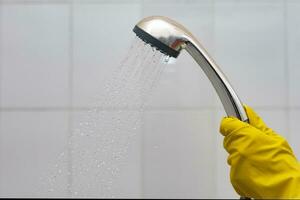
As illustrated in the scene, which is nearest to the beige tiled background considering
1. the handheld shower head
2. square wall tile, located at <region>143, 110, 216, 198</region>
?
square wall tile, located at <region>143, 110, 216, 198</region>

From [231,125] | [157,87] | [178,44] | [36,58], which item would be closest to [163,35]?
[178,44]

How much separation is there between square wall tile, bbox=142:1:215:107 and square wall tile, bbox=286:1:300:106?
0.18 meters

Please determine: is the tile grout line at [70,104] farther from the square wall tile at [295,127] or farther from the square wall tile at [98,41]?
the square wall tile at [295,127]

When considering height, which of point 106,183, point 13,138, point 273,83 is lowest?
point 106,183

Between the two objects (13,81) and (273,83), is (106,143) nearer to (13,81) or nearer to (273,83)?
(13,81)

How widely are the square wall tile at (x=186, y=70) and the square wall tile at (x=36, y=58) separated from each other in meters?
0.20

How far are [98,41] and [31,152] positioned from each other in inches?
11.6

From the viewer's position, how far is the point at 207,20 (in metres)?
0.82

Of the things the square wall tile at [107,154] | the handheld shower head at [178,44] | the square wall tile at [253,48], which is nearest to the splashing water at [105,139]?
the square wall tile at [107,154]

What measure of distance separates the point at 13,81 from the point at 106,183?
0.32 m

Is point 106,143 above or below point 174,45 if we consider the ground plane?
below

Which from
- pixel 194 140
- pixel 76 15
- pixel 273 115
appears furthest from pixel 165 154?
pixel 76 15

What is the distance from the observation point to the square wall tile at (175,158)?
80cm

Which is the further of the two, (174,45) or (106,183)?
(106,183)
